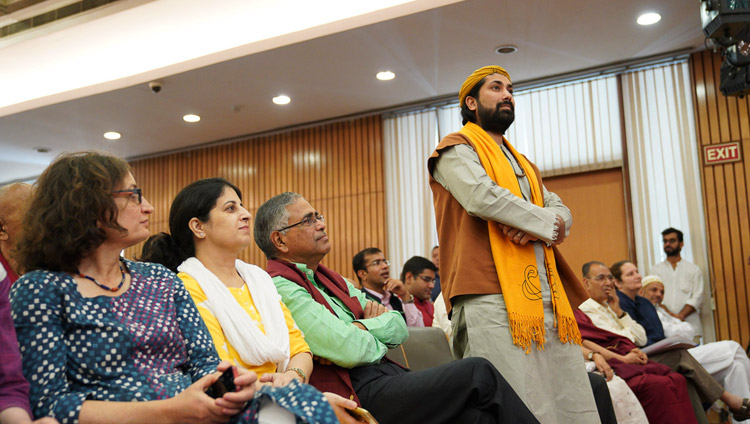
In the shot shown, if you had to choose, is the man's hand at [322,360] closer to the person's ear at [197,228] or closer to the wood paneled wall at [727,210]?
the person's ear at [197,228]

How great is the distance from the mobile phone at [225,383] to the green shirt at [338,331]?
2.42 feet

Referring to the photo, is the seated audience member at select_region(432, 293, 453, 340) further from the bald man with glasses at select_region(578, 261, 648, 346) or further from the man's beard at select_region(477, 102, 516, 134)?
the man's beard at select_region(477, 102, 516, 134)

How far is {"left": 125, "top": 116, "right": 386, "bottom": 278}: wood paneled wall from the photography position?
27.5ft

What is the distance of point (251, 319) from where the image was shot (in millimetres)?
1999

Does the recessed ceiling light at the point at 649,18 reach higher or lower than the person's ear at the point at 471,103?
higher

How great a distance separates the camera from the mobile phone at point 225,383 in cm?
150

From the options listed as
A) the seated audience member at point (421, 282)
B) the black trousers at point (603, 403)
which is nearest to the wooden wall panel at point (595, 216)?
the seated audience member at point (421, 282)

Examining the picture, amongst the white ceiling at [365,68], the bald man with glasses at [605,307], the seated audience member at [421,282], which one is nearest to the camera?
the bald man with glasses at [605,307]

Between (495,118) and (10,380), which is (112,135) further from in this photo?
(10,380)

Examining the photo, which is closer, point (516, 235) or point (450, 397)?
point (450, 397)

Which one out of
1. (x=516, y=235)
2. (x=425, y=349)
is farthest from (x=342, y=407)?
(x=425, y=349)

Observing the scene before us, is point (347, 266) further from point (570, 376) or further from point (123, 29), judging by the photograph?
point (570, 376)

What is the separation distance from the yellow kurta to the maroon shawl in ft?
0.56

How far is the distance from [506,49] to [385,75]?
132cm
